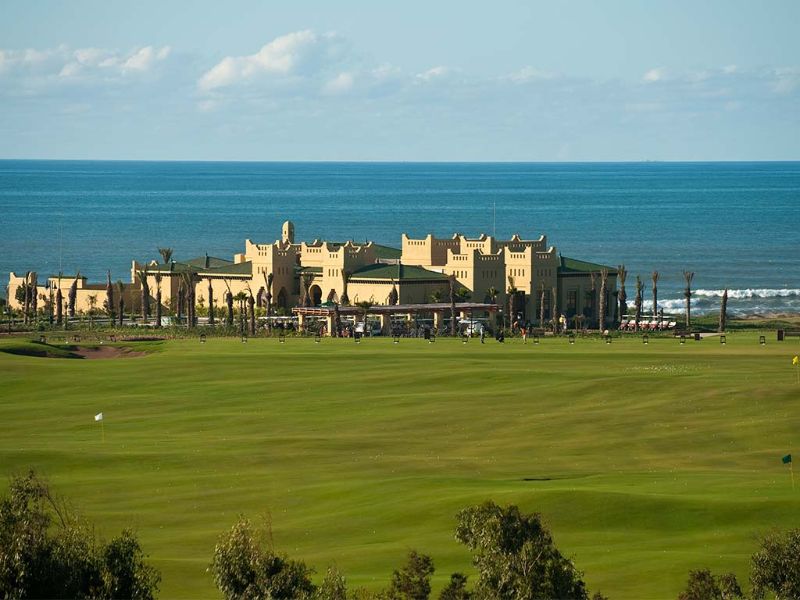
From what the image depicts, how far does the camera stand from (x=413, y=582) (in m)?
35.0

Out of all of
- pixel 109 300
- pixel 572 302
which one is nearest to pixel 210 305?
pixel 109 300

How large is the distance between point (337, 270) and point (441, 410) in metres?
49.1

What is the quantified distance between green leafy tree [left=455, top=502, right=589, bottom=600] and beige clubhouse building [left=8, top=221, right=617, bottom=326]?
255ft

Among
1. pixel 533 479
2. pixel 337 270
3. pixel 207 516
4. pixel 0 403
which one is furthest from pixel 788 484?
pixel 337 270

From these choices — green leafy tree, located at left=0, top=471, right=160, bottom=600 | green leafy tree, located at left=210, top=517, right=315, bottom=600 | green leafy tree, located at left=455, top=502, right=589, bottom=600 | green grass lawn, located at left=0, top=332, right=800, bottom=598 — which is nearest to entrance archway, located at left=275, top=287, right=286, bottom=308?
green grass lawn, located at left=0, top=332, right=800, bottom=598

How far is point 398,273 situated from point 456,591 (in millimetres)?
80400

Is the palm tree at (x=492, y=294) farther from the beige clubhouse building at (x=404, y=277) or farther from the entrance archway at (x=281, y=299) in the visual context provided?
the entrance archway at (x=281, y=299)

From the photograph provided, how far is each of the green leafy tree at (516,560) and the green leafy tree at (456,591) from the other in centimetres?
41

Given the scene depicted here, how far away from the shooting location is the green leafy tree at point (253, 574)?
32875 millimetres

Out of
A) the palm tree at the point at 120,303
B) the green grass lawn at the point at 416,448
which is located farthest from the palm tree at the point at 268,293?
the green grass lawn at the point at 416,448

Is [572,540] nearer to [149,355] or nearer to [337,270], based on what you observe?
[149,355]

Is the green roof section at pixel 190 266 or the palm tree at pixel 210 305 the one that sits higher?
the green roof section at pixel 190 266

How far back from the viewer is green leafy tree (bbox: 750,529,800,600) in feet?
113

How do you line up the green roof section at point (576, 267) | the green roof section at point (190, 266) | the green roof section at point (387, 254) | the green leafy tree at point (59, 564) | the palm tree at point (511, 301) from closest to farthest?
the green leafy tree at point (59, 564) < the palm tree at point (511, 301) < the green roof section at point (576, 267) < the green roof section at point (387, 254) < the green roof section at point (190, 266)
